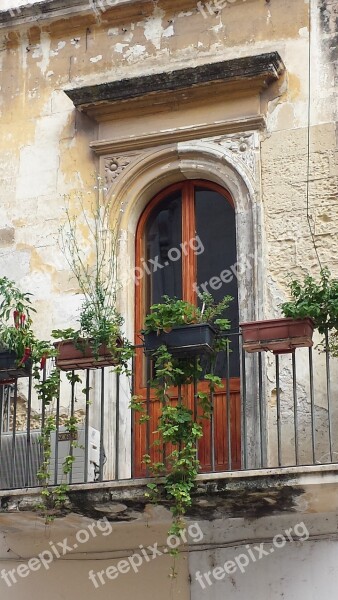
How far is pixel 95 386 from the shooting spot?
34.5 ft

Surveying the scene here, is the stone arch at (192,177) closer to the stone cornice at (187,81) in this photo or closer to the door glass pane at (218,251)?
the door glass pane at (218,251)

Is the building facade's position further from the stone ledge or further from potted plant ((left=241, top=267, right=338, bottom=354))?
potted plant ((left=241, top=267, right=338, bottom=354))

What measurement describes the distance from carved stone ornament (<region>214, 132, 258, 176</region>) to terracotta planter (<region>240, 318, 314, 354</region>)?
1.86 metres

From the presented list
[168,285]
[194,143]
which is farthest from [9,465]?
[194,143]

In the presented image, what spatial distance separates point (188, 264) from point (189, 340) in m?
1.77

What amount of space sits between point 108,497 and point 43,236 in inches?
111

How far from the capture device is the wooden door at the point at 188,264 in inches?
406

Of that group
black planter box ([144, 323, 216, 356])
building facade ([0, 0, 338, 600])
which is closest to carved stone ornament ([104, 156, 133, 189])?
building facade ([0, 0, 338, 600])

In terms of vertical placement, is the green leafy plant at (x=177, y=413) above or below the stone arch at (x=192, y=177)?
below

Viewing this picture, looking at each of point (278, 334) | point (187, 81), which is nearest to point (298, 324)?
point (278, 334)

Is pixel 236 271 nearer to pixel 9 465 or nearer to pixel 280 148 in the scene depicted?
pixel 280 148

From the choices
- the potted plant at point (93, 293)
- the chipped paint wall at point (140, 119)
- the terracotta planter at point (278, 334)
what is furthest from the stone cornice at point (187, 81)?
the terracotta planter at point (278, 334)

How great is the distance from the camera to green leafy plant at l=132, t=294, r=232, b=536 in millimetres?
8883

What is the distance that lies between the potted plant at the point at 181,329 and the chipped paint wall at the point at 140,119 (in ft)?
3.25
